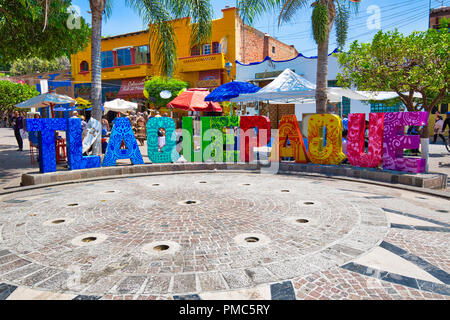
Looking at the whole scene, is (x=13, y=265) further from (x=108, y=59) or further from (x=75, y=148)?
(x=108, y=59)

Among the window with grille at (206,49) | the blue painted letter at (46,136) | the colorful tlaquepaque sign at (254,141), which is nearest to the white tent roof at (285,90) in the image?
the colorful tlaquepaque sign at (254,141)

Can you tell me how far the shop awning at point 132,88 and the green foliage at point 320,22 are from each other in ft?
79.2

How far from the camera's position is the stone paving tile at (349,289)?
Answer: 2.72 metres

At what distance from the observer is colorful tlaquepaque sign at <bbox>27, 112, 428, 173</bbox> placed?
760 centimetres

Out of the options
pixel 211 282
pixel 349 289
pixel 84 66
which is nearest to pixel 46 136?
pixel 211 282

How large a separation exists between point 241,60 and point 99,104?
18.8m

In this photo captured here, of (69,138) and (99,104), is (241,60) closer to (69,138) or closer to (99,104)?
(99,104)

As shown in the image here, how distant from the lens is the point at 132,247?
379cm

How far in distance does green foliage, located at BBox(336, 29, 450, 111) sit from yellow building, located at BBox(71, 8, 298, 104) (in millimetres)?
12946

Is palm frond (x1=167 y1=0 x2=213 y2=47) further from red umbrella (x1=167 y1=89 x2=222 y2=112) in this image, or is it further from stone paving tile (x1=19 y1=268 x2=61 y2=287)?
stone paving tile (x1=19 y1=268 x2=61 y2=287)

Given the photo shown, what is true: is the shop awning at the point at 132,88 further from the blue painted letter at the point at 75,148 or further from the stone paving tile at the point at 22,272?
the stone paving tile at the point at 22,272
